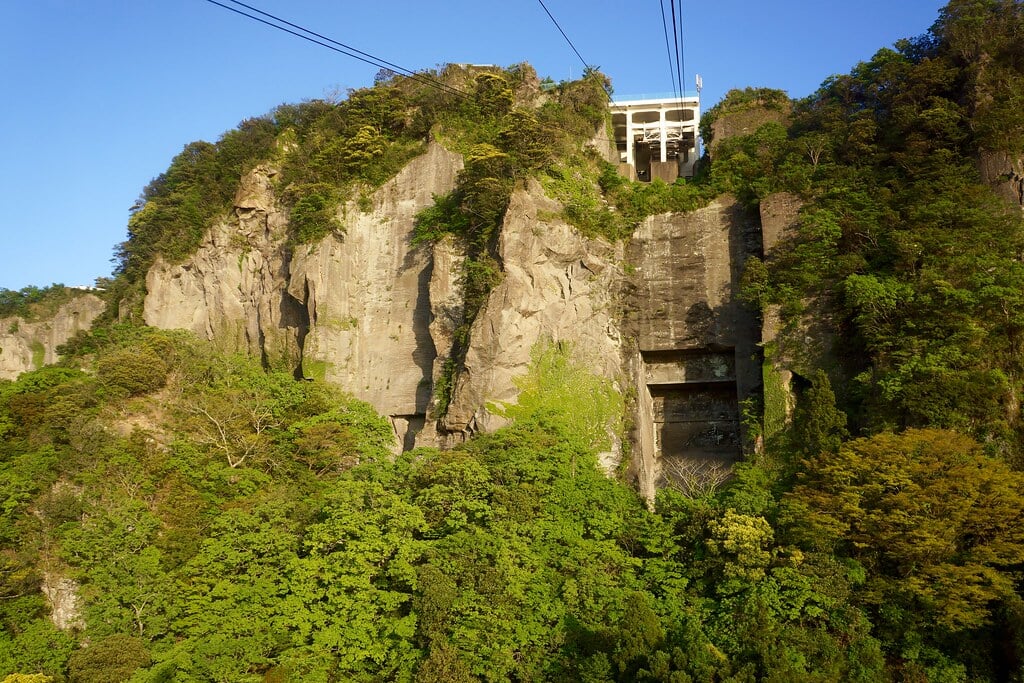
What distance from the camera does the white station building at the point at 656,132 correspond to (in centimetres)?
3884

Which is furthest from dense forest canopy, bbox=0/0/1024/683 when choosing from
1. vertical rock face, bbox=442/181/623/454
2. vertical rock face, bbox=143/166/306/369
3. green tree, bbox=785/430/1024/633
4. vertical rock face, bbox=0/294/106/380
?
vertical rock face, bbox=0/294/106/380

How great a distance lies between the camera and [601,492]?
2128cm

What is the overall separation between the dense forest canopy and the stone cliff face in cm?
96

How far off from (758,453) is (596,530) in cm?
603

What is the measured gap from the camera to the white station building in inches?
1529

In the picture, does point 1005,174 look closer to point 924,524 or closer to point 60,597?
point 924,524

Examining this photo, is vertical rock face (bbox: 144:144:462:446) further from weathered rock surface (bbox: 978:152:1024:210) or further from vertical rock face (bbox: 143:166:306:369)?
weathered rock surface (bbox: 978:152:1024:210)

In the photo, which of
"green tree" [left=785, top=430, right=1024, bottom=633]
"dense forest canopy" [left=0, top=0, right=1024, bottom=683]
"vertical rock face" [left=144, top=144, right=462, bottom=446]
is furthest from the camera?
"vertical rock face" [left=144, top=144, right=462, bottom=446]

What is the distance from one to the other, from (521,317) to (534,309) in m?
0.55

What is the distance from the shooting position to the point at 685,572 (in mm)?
19625

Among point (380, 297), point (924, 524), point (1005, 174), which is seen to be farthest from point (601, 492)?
point (1005, 174)

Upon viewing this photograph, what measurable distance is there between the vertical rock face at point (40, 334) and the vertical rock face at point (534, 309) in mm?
21849

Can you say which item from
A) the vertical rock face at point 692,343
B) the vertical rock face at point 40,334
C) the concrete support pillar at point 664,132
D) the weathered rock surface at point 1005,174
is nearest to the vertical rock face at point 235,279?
the vertical rock face at point 40,334

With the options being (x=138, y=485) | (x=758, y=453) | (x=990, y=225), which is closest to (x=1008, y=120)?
(x=990, y=225)
